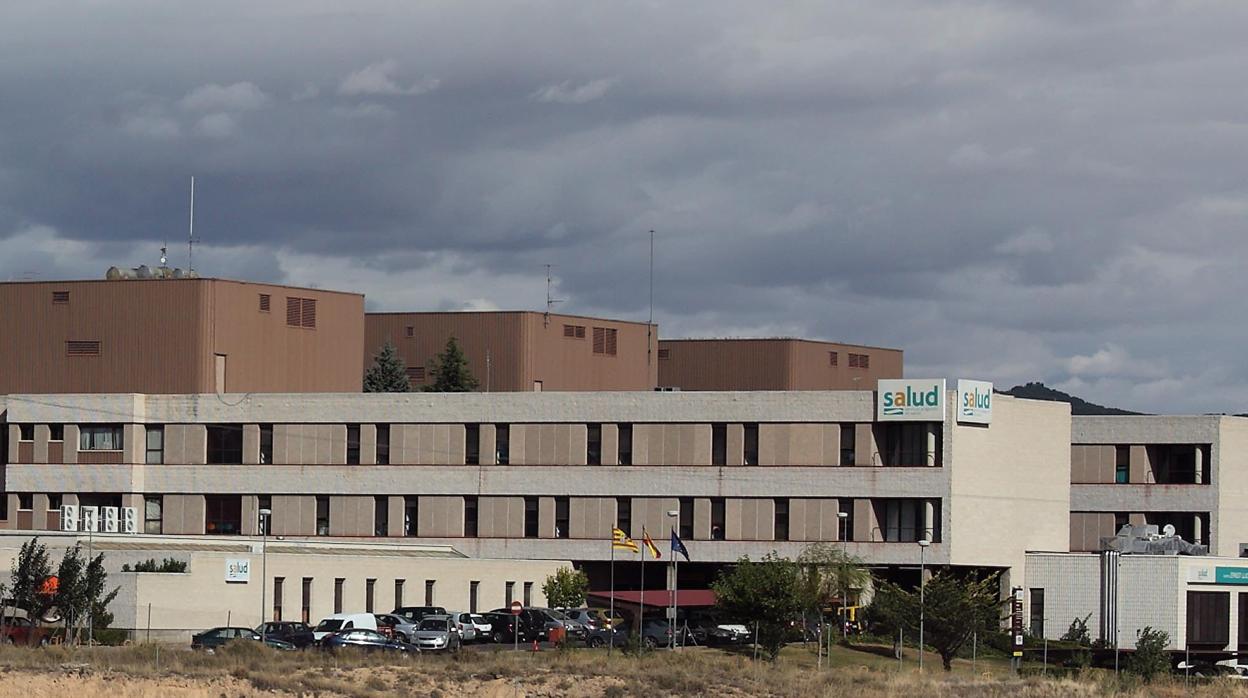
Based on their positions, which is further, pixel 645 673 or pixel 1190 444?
pixel 1190 444

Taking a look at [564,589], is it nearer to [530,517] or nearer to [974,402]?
[530,517]

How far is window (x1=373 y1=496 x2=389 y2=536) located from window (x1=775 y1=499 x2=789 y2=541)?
20329 mm

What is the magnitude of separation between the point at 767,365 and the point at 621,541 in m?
53.8

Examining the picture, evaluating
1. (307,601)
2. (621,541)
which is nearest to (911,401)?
(621,541)

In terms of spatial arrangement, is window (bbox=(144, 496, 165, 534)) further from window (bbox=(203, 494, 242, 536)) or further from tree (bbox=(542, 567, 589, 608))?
tree (bbox=(542, 567, 589, 608))

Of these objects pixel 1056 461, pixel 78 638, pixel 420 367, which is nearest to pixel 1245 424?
pixel 1056 461

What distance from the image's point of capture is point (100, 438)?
367 feet

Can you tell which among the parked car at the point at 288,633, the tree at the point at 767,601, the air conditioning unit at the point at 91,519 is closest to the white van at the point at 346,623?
the parked car at the point at 288,633

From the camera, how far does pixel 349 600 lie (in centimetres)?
9312

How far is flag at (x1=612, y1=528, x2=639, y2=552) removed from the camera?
9681cm

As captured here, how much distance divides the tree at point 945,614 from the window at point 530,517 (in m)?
25.6

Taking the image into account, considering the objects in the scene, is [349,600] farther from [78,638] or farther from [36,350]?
[36,350]

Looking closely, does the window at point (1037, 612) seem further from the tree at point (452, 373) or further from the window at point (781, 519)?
the tree at point (452, 373)

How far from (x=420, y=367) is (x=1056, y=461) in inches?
1913
